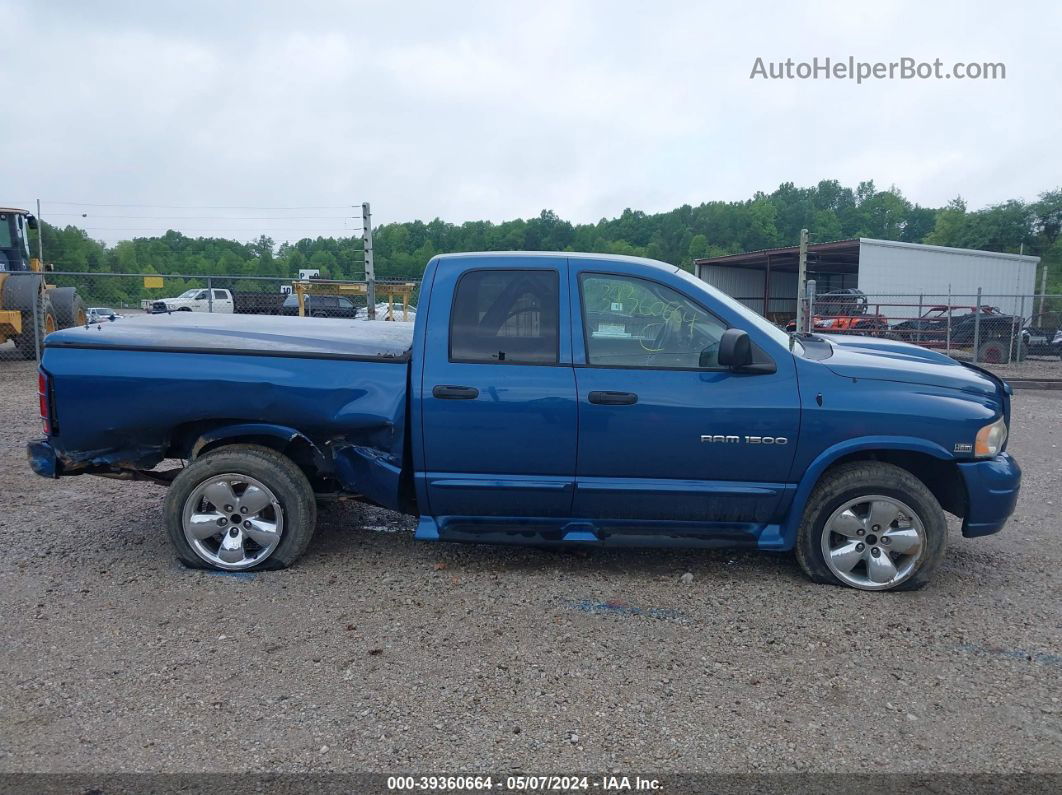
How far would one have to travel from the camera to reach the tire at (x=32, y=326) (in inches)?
595

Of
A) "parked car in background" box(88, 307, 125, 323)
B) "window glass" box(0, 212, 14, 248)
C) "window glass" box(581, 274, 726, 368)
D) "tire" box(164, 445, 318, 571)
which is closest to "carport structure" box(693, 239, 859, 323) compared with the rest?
"parked car in background" box(88, 307, 125, 323)

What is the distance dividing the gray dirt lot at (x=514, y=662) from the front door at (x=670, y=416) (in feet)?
1.77

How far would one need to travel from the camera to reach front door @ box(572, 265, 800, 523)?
4.21m

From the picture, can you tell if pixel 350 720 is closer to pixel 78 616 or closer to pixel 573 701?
pixel 573 701

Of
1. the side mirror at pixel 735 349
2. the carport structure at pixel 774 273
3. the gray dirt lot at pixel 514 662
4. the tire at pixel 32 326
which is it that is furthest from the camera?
the carport structure at pixel 774 273

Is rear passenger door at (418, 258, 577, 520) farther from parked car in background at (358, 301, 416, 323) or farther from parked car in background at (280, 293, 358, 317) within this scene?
parked car in background at (280, 293, 358, 317)

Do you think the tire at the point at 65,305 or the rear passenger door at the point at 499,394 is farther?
the tire at the point at 65,305

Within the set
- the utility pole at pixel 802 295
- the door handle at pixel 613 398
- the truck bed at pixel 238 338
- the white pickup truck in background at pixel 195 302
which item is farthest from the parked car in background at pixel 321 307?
the door handle at pixel 613 398

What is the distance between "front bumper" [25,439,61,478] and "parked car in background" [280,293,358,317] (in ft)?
33.0

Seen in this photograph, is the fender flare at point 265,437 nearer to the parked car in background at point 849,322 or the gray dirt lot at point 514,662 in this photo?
the gray dirt lot at point 514,662

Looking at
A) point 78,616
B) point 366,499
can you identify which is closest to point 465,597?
point 366,499

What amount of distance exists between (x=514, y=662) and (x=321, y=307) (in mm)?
15581

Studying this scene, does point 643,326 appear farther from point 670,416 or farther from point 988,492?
point 988,492

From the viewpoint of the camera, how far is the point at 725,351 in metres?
4.09
